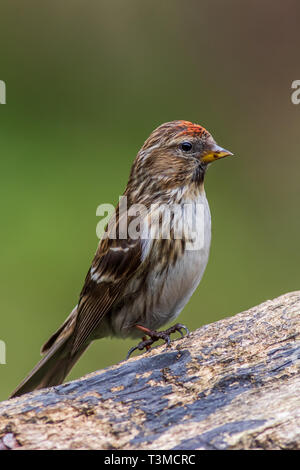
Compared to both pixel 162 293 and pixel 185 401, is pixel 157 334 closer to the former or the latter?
pixel 162 293

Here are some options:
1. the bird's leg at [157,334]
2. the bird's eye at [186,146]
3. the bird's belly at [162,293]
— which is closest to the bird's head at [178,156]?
the bird's eye at [186,146]

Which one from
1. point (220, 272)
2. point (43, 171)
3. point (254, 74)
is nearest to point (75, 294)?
point (220, 272)

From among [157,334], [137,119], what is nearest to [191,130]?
[157,334]

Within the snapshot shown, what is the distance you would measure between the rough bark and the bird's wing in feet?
1.48

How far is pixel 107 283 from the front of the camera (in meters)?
4.26

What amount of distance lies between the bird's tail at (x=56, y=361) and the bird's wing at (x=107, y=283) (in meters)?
0.12

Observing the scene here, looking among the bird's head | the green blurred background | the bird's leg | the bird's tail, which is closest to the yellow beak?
the bird's head

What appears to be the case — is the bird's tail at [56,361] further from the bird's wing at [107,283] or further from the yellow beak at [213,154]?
the yellow beak at [213,154]

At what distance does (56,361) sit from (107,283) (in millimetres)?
465

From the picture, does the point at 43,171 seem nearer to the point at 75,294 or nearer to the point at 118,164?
the point at 118,164

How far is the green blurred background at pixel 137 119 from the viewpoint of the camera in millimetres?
7992

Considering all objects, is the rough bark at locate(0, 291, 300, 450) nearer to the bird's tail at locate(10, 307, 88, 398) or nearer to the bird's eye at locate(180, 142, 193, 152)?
the bird's tail at locate(10, 307, 88, 398)

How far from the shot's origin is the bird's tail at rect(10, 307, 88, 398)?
430 centimetres

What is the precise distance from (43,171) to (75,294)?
195 centimetres
